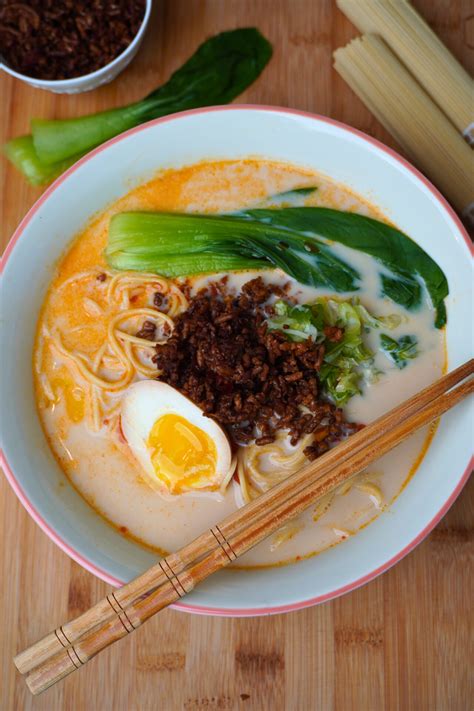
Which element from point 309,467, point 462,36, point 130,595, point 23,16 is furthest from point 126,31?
point 130,595

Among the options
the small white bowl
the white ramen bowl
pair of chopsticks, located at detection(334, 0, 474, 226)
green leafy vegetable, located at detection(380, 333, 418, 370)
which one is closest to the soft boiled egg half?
the white ramen bowl

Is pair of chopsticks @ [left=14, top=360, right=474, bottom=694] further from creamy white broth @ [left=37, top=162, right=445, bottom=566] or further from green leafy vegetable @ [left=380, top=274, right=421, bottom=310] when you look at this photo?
green leafy vegetable @ [left=380, top=274, right=421, bottom=310]

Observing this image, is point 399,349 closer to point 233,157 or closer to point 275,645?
point 233,157

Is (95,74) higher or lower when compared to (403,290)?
higher

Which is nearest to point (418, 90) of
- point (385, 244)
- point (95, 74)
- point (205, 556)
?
point (385, 244)

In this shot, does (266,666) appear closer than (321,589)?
No

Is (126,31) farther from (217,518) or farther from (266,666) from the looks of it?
(266,666)
